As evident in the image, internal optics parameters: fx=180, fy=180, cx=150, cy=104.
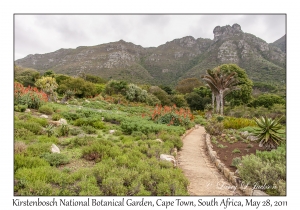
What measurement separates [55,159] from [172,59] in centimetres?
9726

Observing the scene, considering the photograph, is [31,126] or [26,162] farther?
[31,126]

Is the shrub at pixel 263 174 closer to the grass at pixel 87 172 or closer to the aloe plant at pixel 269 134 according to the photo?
the grass at pixel 87 172

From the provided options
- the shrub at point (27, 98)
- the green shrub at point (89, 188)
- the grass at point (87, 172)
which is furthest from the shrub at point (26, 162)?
the shrub at point (27, 98)

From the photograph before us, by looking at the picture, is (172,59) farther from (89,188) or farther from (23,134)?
(89,188)

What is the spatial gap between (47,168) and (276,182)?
5.20 metres

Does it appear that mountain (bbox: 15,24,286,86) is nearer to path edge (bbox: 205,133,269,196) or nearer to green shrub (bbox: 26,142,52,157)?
path edge (bbox: 205,133,269,196)

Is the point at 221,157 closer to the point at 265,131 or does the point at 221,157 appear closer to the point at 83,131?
the point at 265,131

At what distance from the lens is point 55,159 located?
4.92 metres

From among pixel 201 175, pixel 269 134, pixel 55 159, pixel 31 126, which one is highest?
pixel 31 126

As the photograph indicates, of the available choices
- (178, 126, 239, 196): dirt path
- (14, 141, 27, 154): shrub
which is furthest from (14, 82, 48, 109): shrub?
(178, 126, 239, 196): dirt path

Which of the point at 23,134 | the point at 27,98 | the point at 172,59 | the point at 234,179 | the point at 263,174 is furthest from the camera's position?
the point at 172,59

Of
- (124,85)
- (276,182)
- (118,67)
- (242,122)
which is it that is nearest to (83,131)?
(276,182)

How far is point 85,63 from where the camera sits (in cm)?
8444

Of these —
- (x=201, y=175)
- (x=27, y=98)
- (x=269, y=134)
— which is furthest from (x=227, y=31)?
(x=201, y=175)
